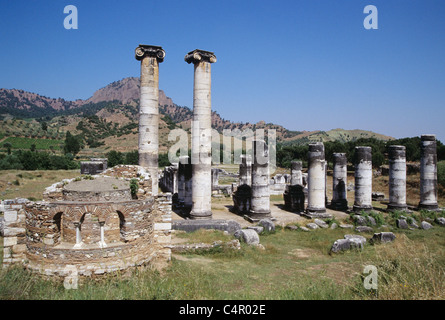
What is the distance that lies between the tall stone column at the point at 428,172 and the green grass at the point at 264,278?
9535 mm

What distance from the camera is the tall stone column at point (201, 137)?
Answer: 17438mm

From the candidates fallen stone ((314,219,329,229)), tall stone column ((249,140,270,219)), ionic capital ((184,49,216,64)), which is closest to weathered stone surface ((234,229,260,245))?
tall stone column ((249,140,270,219))

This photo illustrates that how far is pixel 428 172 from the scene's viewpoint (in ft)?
74.3

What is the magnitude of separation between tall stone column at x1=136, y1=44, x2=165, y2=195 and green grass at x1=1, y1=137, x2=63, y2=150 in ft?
217

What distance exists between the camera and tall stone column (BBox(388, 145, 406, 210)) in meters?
22.1

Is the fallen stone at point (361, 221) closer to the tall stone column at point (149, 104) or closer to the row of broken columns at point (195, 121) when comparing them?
the row of broken columns at point (195, 121)

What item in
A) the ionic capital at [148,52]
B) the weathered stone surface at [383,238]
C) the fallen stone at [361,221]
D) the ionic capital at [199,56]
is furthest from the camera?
the fallen stone at [361,221]

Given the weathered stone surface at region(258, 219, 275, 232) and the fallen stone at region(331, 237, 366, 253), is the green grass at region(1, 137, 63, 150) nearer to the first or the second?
the weathered stone surface at region(258, 219, 275, 232)

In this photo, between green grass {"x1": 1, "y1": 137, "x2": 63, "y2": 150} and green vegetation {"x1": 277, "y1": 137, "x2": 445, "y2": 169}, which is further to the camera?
green grass {"x1": 1, "y1": 137, "x2": 63, "y2": 150}

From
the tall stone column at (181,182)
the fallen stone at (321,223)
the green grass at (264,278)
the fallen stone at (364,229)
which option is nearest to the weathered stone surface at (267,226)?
the green grass at (264,278)

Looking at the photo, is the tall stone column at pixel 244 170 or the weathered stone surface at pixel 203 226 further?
the tall stone column at pixel 244 170

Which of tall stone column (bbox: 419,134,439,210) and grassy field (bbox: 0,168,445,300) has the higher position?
tall stone column (bbox: 419,134,439,210)
